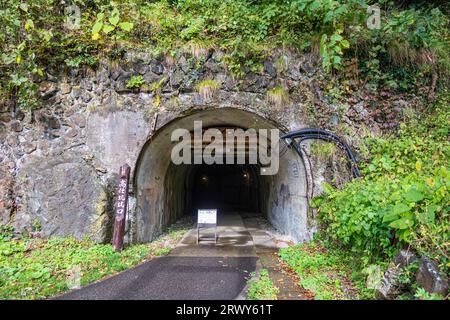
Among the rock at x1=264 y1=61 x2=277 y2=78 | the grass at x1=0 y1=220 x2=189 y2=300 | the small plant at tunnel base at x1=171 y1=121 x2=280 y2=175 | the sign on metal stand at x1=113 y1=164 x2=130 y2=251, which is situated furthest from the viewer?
the small plant at tunnel base at x1=171 y1=121 x2=280 y2=175

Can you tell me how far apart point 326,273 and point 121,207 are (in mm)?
4040

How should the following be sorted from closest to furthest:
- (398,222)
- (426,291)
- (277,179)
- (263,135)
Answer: (426,291) → (398,222) → (263,135) → (277,179)

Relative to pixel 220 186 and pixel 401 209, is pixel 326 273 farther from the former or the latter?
pixel 220 186

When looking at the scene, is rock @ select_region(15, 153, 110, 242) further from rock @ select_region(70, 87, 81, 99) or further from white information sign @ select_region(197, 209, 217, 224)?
white information sign @ select_region(197, 209, 217, 224)

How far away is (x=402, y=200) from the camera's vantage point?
3.27 meters

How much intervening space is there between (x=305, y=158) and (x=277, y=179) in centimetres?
302

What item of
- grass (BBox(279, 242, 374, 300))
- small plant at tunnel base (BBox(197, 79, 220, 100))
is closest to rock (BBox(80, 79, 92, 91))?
small plant at tunnel base (BBox(197, 79, 220, 100))

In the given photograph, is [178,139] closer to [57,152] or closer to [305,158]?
[57,152]

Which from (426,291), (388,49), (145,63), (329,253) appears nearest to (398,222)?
(426,291)

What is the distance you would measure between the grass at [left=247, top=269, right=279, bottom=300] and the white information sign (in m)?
2.39

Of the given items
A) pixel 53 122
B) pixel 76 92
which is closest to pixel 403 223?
pixel 76 92

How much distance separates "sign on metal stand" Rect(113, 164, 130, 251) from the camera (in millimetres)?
5410

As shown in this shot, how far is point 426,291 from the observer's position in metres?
2.70

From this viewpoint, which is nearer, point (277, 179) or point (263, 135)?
point (263, 135)
